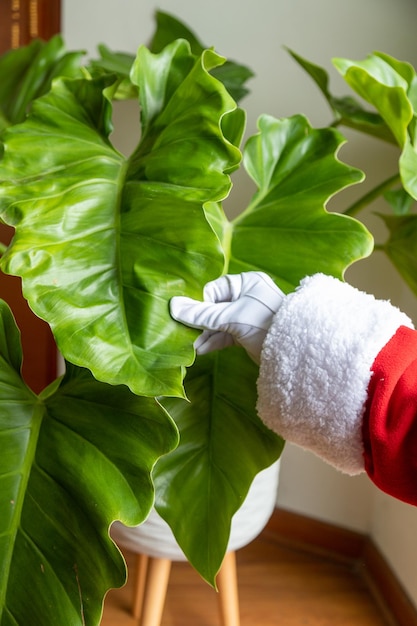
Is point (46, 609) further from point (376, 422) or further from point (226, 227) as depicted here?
point (226, 227)

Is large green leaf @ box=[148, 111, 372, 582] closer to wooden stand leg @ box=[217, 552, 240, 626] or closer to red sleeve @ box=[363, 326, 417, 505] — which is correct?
red sleeve @ box=[363, 326, 417, 505]

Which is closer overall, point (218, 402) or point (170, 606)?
point (218, 402)

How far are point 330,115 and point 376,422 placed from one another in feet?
2.69

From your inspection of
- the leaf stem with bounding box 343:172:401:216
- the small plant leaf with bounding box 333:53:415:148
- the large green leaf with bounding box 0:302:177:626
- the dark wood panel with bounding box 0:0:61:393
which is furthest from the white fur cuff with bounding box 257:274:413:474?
the dark wood panel with bounding box 0:0:61:393

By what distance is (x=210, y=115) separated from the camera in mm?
636

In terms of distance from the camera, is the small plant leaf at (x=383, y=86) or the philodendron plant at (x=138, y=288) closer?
the philodendron plant at (x=138, y=288)

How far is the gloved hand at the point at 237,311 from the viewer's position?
635mm

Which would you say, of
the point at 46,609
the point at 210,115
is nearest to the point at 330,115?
the point at 210,115

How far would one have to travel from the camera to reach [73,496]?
63cm

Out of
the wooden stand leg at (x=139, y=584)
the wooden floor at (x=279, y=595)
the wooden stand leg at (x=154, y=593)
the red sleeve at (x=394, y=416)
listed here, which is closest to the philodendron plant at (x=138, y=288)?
the red sleeve at (x=394, y=416)

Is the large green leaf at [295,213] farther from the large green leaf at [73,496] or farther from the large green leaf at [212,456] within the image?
the large green leaf at [73,496]

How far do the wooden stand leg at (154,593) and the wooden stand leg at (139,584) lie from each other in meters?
0.16

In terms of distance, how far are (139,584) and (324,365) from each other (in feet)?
2.70

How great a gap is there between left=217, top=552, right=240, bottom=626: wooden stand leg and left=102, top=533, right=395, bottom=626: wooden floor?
154mm
